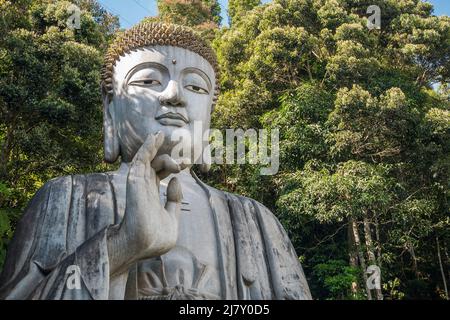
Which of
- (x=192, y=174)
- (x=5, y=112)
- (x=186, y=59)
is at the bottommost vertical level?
(x=192, y=174)

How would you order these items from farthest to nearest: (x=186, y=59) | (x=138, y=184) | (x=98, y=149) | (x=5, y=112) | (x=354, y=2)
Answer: (x=354, y=2) → (x=98, y=149) → (x=5, y=112) → (x=186, y=59) → (x=138, y=184)

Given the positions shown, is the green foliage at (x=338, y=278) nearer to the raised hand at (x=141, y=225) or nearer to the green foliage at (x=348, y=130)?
the green foliage at (x=348, y=130)

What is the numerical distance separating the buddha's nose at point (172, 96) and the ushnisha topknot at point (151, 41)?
401 mm

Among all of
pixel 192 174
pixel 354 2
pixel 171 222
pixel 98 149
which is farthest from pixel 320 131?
pixel 171 222

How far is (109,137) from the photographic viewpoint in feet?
16.7

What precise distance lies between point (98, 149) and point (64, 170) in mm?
949

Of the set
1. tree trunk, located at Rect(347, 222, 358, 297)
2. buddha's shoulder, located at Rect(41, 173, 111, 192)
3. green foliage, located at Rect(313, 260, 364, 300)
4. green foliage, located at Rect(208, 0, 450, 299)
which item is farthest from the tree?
buddha's shoulder, located at Rect(41, 173, 111, 192)

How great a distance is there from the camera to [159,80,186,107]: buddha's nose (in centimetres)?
471

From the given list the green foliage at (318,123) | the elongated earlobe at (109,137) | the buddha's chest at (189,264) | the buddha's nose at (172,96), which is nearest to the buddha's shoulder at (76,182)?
the elongated earlobe at (109,137)

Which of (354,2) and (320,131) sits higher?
(354,2)

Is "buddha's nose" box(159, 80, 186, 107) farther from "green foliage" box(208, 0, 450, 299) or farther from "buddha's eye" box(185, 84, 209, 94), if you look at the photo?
"green foliage" box(208, 0, 450, 299)

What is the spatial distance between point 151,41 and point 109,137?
0.84 meters

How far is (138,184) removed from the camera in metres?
3.60
